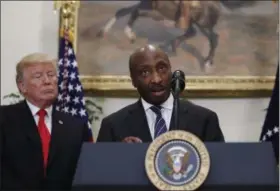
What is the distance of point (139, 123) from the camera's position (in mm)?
2639

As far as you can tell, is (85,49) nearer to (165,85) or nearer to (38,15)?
(38,15)

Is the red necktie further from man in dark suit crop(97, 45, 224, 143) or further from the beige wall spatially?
the beige wall

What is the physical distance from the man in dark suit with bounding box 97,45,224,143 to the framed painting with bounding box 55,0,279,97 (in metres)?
2.63

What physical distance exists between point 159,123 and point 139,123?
11 cm

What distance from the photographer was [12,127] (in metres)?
3.04

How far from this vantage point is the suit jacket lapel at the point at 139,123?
2592 millimetres

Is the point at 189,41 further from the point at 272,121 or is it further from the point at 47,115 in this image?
the point at 47,115

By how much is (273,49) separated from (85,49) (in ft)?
5.91

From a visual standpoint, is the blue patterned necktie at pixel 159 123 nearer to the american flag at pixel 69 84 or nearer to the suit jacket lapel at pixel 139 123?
the suit jacket lapel at pixel 139 123

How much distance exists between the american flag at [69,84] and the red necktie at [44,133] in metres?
1.75

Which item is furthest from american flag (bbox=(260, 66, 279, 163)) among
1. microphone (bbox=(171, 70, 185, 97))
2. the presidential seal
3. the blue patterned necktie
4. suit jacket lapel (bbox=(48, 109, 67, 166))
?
the presidential seal

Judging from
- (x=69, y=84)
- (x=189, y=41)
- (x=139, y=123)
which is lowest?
(x=69, y=84)

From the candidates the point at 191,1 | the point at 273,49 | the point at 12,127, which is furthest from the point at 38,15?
the point at 12,127

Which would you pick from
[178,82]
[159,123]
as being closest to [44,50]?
[159,123]
